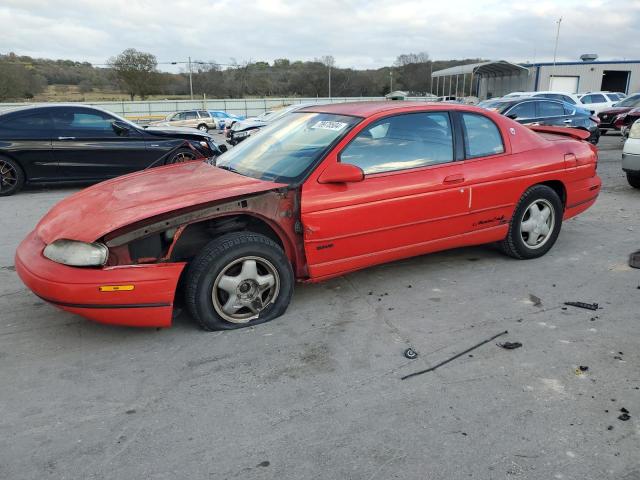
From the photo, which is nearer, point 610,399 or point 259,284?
point 610,399

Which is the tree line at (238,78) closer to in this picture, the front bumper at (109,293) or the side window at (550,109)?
the side window at (550,109)

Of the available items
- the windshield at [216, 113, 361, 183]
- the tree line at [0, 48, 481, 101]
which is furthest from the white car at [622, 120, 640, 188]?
the tree line at [0, 48, 481, 101]

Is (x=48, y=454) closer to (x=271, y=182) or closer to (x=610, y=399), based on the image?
(x=271, y=182)

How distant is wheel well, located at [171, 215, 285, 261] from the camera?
345 centimetres

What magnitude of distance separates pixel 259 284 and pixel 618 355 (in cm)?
231

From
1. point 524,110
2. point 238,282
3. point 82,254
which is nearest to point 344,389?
point 238,282

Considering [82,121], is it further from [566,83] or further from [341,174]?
[566,83]

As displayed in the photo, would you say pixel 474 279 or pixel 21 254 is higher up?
pixel 21 254

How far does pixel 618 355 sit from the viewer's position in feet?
10.2

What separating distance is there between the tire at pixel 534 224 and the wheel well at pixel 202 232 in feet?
7.95

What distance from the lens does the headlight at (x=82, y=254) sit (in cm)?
311

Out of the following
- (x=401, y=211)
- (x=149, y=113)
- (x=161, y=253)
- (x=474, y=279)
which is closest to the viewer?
(x=161, y=253)

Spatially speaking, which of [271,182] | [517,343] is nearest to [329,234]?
[271,182]

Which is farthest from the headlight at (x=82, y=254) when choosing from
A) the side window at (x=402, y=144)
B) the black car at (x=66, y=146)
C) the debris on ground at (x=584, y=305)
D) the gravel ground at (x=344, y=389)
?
the black car at (x=66, y=146)
